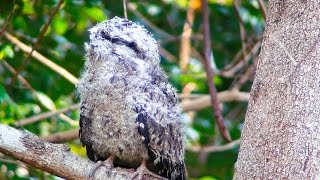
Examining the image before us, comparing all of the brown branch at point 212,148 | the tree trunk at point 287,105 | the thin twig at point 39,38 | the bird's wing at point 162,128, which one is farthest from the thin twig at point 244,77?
the tree trunk at point 287,105

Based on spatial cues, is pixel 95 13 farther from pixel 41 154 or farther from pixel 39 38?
pixel 41 154

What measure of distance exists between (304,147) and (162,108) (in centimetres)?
65

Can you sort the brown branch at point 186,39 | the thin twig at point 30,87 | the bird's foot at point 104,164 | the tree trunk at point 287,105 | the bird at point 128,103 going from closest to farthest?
the tree trunk at point 287,105
the bird's foot at point 104,164
the bird at point 128,103
the thin twig at point 30,87
the brown branch at point 186,39

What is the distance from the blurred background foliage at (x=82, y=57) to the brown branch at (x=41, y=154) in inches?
33.1

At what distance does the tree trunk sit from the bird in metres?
0.48

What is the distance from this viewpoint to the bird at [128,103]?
2.44 metres

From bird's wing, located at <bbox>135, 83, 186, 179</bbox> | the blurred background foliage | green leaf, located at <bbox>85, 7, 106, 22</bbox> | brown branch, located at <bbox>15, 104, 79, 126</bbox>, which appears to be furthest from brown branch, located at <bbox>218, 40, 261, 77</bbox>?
bird's wing, located at <bbox>135, 83, 186, 179</bbox>

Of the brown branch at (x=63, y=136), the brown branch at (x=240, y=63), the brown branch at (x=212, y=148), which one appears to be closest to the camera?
the brown branch at (x=63, y=136)

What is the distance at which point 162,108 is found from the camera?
2.51 metres

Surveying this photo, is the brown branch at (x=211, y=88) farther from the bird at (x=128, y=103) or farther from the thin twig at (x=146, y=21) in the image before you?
the bird at (x=128, y=103)

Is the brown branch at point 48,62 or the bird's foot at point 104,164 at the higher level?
the brown branch at point 48,62

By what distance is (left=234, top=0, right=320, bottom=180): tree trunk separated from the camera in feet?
6.58

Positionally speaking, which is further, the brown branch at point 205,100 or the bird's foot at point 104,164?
the brown branch at point 205,100

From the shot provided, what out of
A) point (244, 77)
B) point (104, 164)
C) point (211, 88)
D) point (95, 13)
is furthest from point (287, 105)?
point (244, 77)
